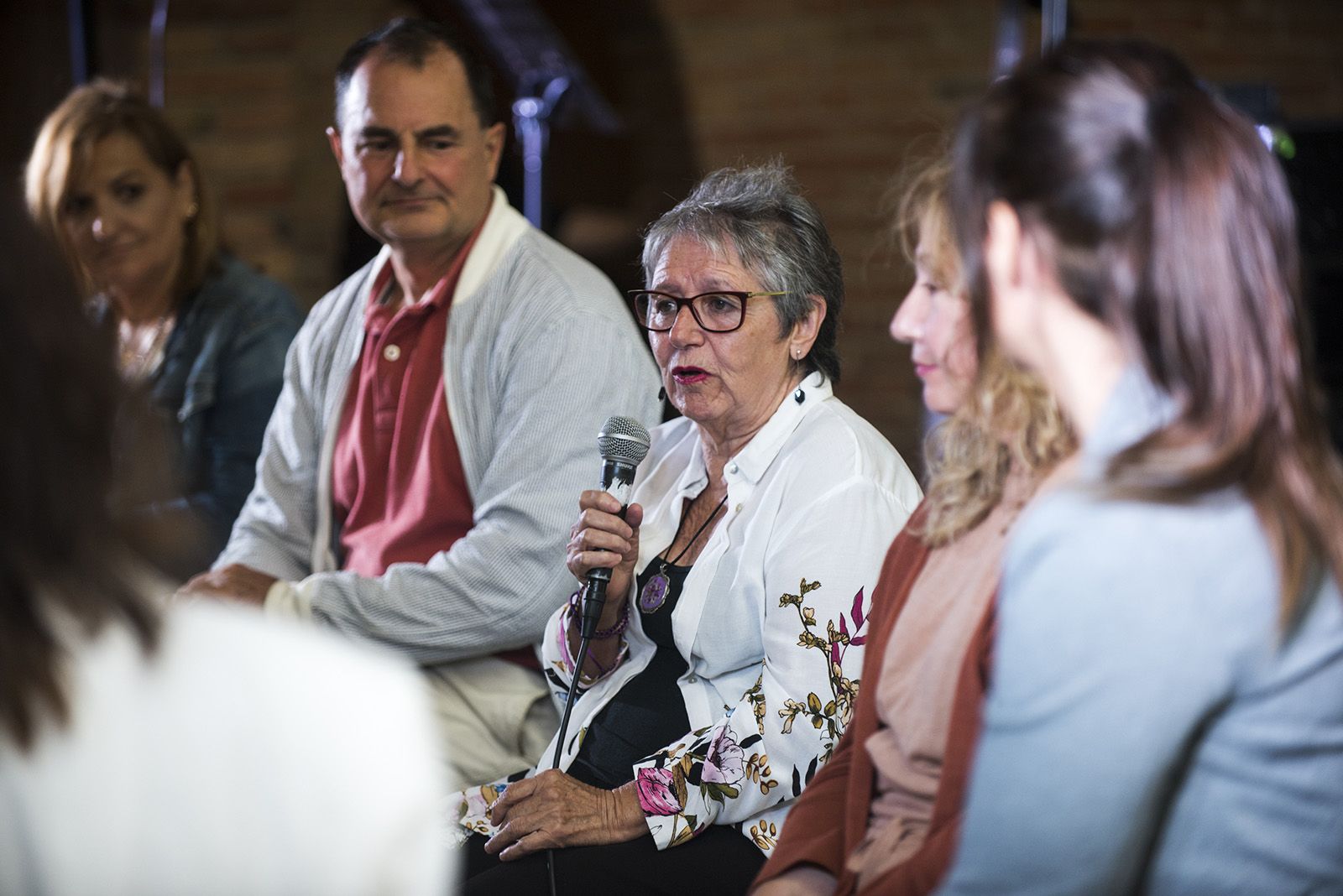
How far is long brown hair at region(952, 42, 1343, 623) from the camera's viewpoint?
943 millimetres

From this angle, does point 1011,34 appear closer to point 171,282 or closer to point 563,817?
point 171,282

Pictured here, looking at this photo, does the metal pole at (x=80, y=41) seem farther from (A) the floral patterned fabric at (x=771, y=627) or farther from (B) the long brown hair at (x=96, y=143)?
(A) the floral patterned fabric at (x=771, y=627)

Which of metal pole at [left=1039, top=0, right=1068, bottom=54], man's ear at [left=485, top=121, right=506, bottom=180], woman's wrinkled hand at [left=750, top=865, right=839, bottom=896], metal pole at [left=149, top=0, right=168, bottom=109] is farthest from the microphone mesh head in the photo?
metal pole at [left=149, top=0, right=168, bottom=109]

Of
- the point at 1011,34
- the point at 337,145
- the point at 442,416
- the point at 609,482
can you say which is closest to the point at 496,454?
the point at 442,416

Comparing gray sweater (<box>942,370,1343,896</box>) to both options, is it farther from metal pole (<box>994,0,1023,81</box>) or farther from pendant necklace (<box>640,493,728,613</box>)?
metal pole (<box>994,0,1023,81</box>)

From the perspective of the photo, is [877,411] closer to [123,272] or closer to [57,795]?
[123,272]

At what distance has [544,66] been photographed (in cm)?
356

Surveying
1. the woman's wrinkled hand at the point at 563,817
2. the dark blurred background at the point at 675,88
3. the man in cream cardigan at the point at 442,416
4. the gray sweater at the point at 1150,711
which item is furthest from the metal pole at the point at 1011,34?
the gray sweater at the point at 1150,711

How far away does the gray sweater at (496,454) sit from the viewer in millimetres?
2051

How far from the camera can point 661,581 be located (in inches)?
72.9

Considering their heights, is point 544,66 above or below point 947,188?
above

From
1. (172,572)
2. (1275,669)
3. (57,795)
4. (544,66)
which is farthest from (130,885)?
(544,66)

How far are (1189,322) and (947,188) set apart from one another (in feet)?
1.33

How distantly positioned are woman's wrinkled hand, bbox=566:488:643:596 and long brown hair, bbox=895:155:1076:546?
0.47m
